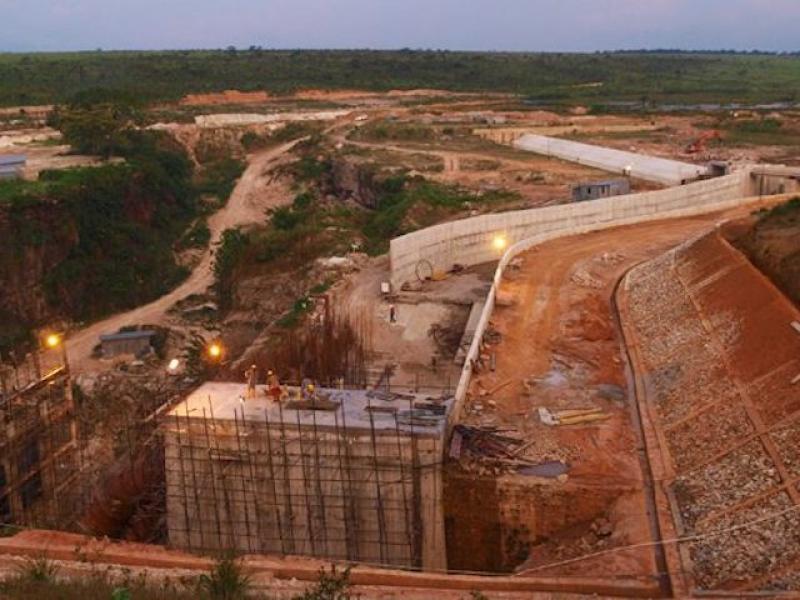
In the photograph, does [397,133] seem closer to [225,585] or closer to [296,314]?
[296,314]

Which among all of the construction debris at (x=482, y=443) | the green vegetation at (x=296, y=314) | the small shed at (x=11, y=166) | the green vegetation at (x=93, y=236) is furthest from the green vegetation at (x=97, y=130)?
the construction debris at (x=482, y=443)

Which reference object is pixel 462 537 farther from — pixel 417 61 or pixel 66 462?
pixel 417 61

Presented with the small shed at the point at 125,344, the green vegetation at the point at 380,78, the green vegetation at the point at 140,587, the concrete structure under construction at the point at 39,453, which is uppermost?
the green vegetation at the point at 380,78

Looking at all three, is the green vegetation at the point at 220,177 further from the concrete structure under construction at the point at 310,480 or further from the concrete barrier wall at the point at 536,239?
the concrete structure under construction at the point at 310,480

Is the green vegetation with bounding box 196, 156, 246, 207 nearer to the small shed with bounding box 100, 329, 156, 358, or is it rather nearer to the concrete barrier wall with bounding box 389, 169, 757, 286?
the small shed with bounding box 100, 329, 156, 358

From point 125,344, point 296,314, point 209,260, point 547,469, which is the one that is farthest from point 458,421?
point 209,260

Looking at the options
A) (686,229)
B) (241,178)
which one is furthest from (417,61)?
(686,229)
